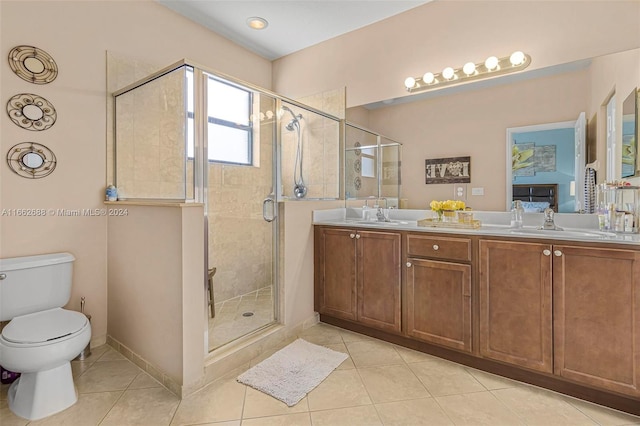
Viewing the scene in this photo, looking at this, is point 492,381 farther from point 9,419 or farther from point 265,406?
point 9,419

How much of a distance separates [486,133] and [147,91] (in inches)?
97.0

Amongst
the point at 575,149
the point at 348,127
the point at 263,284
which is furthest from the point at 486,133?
the point at 263,284

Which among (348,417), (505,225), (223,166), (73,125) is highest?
(73,125)

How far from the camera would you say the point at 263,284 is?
250 cm

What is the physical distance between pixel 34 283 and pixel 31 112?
1063mm

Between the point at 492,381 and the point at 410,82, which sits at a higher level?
the point at 410,82

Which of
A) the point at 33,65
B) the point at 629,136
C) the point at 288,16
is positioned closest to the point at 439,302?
the point at 629,136

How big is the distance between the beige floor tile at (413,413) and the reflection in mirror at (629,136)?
5.76 ft

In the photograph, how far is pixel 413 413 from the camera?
154 centimetres

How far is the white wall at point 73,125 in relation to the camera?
1.87 m

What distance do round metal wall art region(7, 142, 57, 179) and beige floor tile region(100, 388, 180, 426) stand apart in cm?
→ 148

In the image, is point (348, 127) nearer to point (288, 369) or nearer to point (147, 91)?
point (147, 91)

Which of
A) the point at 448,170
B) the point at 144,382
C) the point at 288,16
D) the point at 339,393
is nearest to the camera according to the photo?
the point at 339,393

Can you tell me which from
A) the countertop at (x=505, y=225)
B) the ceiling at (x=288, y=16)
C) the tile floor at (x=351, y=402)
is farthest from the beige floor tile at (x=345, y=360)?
the ceiling at (x=288, y=16)
